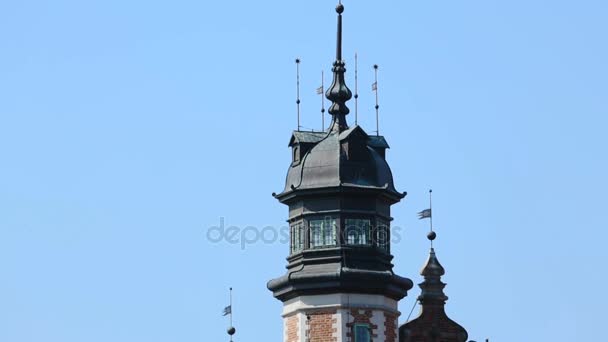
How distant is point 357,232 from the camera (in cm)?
8531

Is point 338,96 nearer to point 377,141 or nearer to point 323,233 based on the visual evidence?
point 377,141

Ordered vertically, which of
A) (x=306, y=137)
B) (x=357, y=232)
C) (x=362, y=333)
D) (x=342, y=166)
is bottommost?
(x=362, y=333)

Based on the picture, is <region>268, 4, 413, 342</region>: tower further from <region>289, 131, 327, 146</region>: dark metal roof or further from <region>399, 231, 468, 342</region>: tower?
<region>399, 231, 468, 342</region>: tower

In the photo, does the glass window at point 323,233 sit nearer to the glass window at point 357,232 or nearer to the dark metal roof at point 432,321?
the glass window at point 357,232

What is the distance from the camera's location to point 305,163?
86.6 metres

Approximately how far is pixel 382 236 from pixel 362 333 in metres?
4.43

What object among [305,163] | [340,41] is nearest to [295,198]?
[305,163]

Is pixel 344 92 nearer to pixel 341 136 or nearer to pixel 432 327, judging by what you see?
pixel 341 136

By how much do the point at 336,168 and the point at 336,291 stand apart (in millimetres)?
5298

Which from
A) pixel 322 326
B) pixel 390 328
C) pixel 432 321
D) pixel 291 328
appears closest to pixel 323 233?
pixel 322 326

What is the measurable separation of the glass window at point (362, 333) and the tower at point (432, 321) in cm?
192

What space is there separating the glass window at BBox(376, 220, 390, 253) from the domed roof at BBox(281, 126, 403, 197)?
1.50m

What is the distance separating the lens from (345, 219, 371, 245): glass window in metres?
85.2

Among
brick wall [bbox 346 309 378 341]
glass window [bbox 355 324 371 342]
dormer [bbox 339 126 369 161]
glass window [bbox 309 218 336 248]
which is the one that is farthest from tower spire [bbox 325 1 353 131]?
glass window [bbox 355 324 371 342]
